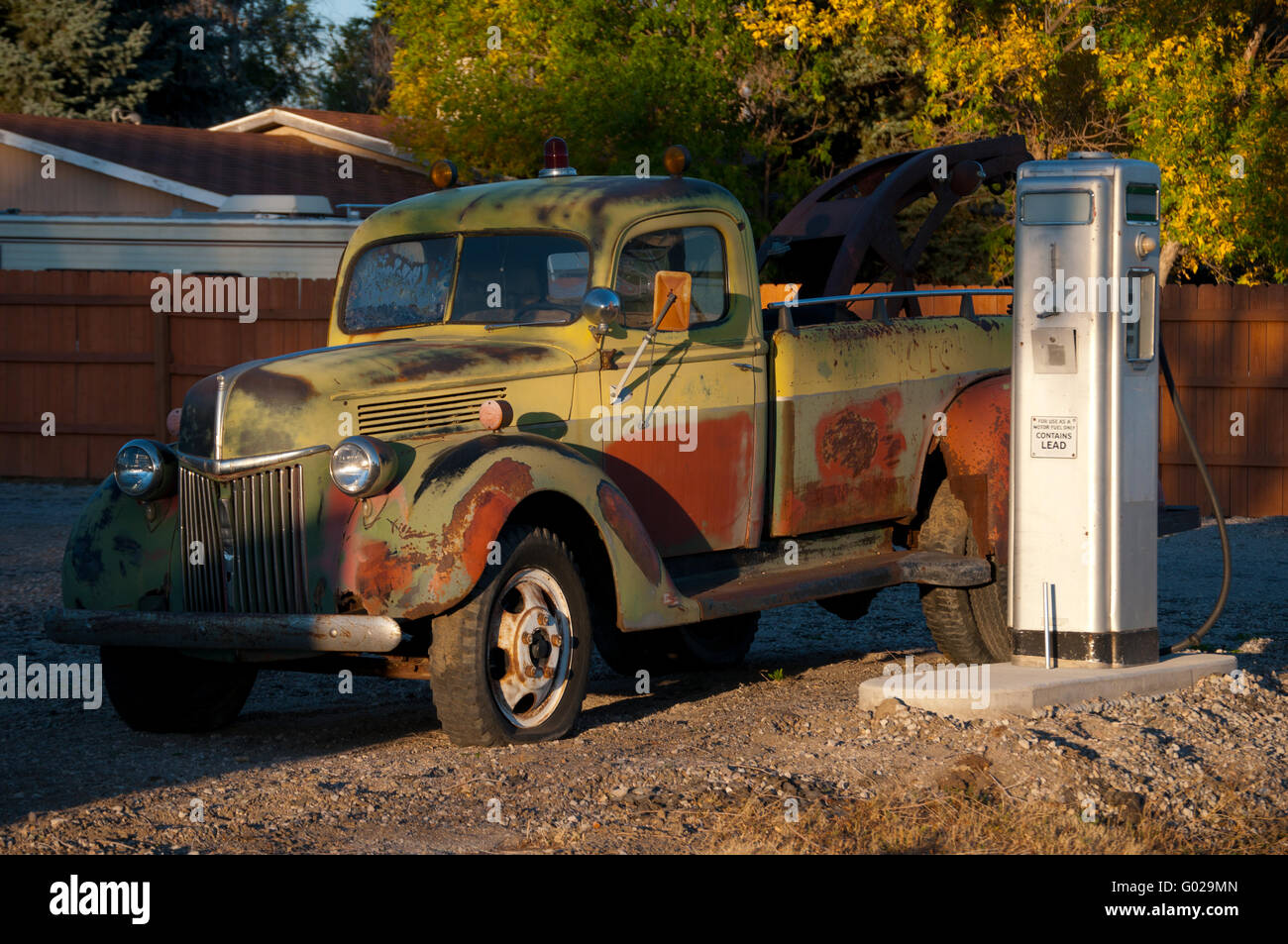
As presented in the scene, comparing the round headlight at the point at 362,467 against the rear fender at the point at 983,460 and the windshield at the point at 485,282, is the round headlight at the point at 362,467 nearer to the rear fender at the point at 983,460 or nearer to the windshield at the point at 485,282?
the windshield at the point at 485,282

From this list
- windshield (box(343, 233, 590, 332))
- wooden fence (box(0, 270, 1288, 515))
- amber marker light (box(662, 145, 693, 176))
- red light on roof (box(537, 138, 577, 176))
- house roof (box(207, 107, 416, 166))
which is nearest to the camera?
windshield (box(343, 233, 590, 332))

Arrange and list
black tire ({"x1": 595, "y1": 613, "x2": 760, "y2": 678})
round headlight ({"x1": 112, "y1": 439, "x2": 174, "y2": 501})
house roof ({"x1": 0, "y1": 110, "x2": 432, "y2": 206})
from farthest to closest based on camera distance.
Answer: house roof ({"x1": 0, "y1": 110, "x2": 432, "y2": 206}), black tire ({"x1": 595, "y1": 613, "x2": 760, "y2": 678}), round headlight ({"x1": 112, "y1": 439, "x2": 174, "y2": 501})

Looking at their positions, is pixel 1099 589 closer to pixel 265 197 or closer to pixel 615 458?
pixel 615 458

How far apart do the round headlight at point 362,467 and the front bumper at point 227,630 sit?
47 centimetres

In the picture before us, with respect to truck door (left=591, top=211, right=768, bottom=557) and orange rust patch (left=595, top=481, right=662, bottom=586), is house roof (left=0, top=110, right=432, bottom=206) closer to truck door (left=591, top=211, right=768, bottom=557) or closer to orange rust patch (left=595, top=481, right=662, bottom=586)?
truck door (left=591, top=211, right=768, bottom=557)

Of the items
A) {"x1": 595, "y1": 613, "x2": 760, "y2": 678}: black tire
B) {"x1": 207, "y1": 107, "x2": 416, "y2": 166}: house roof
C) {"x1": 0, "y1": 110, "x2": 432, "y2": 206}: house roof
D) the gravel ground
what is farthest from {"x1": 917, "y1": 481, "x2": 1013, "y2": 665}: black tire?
{"x1": 207, "y1": 107, "x2": 416, "y2": 166}: house roof

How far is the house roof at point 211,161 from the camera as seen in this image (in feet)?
85.0

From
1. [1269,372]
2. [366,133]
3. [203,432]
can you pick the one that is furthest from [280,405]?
[366,133]

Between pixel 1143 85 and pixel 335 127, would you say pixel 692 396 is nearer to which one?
pixel 1143 85

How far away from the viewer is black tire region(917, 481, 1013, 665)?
28.5 ft
